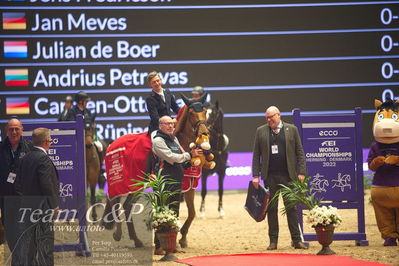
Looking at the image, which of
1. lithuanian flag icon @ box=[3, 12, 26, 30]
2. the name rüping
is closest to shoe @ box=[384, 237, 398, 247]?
the name rüping

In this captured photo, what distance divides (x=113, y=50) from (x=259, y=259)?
8291 millimetres

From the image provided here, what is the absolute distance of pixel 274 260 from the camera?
A: 9703mm

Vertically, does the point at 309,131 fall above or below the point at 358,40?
below

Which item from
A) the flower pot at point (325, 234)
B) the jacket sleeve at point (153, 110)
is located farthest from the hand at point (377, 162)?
the jacket sleeve at point (153, 110)

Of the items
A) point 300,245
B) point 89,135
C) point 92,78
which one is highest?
point 92,78

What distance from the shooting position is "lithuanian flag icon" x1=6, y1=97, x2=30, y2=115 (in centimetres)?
1689

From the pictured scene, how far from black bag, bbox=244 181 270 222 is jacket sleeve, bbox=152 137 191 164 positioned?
120 centimetres

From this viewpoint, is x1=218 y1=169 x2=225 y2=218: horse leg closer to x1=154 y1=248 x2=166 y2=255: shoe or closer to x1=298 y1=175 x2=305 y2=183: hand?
x1=298 y1=175 x2=305 y2=183: hand

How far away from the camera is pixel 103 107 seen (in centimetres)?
1720

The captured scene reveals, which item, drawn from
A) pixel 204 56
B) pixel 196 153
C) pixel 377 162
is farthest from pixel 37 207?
pixel 204 56

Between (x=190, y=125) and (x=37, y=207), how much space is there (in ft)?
10.8

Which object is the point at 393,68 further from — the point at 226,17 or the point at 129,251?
the point at 129,251

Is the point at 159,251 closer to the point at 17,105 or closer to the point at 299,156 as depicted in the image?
the point at 299,156

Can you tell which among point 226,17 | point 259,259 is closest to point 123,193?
point 259,259
